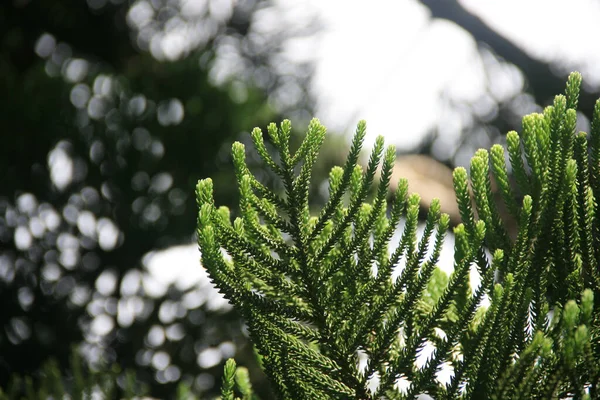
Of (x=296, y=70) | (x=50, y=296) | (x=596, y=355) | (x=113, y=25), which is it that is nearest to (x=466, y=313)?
(x=596, y=355)

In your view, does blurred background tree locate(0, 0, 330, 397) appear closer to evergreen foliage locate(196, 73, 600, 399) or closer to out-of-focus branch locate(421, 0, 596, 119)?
out-of-focus branch locate(421, 0, 596, 119)

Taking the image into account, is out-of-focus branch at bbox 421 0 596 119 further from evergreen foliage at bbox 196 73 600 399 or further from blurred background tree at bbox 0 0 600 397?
evergreen foliage at bbox 196 73 600 399

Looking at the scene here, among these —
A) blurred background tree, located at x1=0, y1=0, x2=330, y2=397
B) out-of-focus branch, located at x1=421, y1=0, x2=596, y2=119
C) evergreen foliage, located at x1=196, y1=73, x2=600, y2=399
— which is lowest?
evergreen foliage, located at x1=196, y1=73, x2=600, y2=399

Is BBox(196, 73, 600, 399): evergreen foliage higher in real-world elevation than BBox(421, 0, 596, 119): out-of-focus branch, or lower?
lower

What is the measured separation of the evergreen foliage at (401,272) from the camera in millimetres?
682

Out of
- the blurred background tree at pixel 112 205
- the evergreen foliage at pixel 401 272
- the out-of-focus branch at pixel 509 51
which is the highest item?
the out-of-focus branch at pixel 509 51

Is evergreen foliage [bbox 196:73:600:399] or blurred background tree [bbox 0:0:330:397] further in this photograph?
blurred background tree [bbox 0:0:330:397]

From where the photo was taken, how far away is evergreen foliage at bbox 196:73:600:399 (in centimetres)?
68

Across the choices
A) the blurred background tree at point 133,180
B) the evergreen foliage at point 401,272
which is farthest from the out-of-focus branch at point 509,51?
the evergreen foliage at point 401,272

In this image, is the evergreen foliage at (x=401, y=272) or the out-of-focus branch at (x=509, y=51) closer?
the evergreen foliage at (x=401, y=272)

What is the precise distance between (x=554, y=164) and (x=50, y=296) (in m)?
3.39

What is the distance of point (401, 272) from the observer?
72 centimetres

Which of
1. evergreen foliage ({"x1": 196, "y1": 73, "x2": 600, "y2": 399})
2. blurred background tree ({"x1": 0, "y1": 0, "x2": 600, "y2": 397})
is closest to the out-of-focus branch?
blurred background tree ({"x1": 0, "y1": 0, "x2": 600, "y2": 397})

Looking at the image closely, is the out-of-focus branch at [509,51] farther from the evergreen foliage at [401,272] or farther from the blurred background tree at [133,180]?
the evergreen foliage at [401,272]
